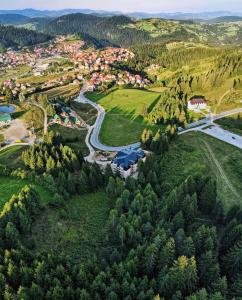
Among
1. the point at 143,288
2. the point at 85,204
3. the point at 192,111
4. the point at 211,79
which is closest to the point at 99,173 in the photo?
the point at 85,204

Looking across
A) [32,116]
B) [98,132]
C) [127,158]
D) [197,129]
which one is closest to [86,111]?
[32,116]

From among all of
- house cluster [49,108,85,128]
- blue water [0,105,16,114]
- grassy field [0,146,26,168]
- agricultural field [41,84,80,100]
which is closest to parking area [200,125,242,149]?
house cluster [49,108,85,128]

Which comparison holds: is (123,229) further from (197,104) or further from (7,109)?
(7,109)

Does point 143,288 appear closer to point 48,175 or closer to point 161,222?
point 161,222

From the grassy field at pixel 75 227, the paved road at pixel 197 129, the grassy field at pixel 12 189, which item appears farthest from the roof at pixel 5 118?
the grassy field at pixel 75 227

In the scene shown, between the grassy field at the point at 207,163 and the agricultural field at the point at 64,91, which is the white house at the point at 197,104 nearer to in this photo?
the grassy field at the point at 207,163
